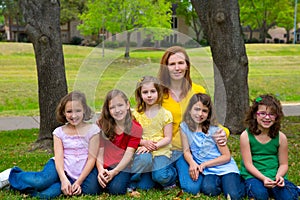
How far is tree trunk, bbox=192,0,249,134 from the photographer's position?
804 cm

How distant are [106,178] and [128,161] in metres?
0.29

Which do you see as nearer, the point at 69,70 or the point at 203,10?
the point at 203,10

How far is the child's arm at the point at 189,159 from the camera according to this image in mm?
4723

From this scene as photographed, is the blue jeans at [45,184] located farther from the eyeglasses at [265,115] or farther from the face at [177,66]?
the eyeglasses at [265,115]

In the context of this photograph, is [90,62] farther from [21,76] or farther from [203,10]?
[21,76]

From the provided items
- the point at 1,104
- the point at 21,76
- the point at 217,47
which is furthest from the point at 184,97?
the point at 21,76

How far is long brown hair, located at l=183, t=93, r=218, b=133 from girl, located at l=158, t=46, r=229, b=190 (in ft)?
0.19

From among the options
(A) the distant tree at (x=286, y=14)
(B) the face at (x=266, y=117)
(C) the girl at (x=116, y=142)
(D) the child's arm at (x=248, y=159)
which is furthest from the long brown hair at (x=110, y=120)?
(A) the distant tree at (x=286, y=14)

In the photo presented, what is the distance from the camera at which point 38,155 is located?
6.90 m

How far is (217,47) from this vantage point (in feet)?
Result: 27.0

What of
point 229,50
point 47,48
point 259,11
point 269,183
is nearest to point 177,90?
point 269,183

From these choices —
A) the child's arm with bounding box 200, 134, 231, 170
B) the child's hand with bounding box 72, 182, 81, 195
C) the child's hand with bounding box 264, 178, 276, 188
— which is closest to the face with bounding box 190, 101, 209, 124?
the child's arm with bounding box 200, 134, 231, 170

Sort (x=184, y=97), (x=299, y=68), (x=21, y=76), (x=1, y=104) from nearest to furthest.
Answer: (x=184, y=97) < (x=1, y=104) < (x=21, y=76) < (x=299, y=68)

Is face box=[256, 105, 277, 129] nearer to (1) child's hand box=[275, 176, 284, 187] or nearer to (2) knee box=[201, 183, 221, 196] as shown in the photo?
(1) child's hand box=[275, 176, 284, 187]
